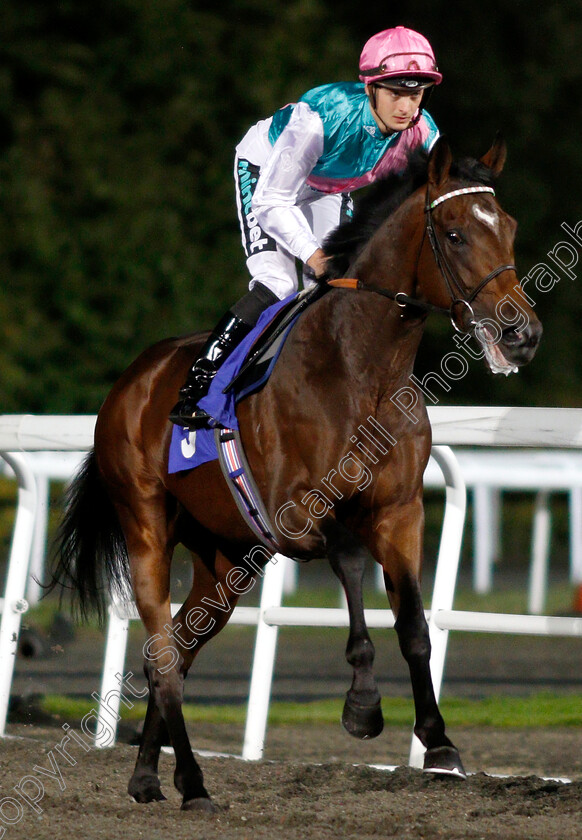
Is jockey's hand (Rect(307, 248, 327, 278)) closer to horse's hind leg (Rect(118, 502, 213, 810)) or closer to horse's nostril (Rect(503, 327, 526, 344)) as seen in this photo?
horse's nostril (Rect(503, 327, 526, 344))

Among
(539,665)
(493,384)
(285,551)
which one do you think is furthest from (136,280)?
(285,551)

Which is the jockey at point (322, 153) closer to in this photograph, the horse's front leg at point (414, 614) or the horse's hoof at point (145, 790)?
the horse's front leg at point (414, 614)

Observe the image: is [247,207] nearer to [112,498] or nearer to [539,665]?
[112,498]

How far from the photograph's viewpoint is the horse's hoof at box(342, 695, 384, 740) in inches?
147

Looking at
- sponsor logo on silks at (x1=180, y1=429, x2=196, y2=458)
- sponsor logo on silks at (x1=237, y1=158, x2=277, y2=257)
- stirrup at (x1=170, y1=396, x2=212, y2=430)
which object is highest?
sponsor logo on silks at (x1=237, y1=158, x2=277, y2=257)

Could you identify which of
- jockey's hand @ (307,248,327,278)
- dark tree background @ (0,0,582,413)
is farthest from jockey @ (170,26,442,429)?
dark tree background @ (0,0,582,413)

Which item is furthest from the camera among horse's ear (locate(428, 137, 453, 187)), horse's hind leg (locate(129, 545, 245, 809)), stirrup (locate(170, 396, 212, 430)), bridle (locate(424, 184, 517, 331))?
horse's hind leg (locate(129, 545, 245, 809))

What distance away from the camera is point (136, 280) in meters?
17.3

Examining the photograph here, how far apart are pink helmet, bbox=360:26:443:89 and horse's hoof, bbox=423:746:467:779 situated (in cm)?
203

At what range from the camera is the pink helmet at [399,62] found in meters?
4.21

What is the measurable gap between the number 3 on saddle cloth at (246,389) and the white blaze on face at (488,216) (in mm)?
628

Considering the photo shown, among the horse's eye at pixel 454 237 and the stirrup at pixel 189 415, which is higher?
Result: the horse's eye at pixel 454 237

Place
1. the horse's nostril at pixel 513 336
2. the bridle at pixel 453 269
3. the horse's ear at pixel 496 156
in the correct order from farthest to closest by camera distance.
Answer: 1. the horse's ear at pixel 496 156
2. the bridle at pixel 453 269
3. the horse's nostril at pixel 513 336

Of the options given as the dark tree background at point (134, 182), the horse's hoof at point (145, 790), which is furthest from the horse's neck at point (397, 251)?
the dark tree background at point (134, 182)
